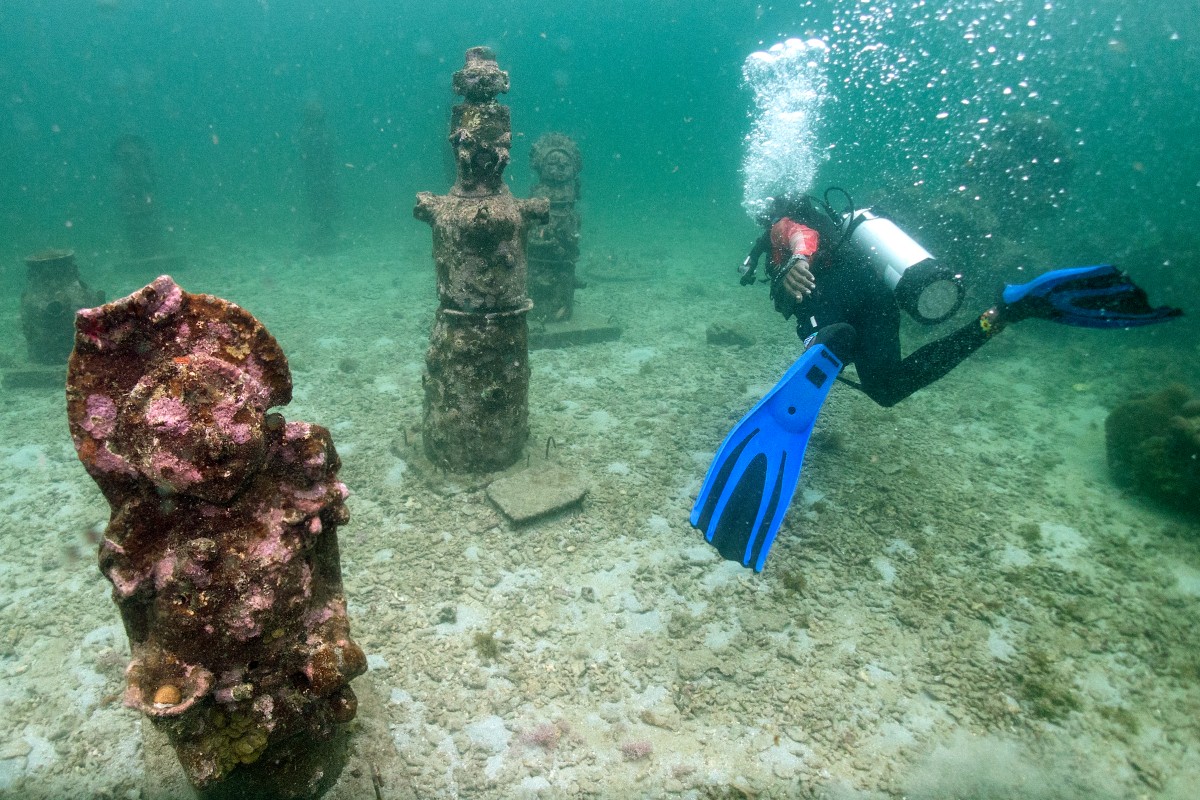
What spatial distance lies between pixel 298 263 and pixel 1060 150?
2027 centimetres

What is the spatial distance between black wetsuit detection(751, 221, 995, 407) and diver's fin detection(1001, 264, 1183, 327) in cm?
39

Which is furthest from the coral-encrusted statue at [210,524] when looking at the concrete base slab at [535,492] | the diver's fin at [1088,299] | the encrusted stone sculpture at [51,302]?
the encrusted stone sculpture at [51,302]

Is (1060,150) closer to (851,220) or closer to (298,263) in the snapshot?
(851,220)

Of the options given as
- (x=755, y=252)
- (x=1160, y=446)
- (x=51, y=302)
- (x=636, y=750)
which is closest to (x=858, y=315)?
(x=755, y=252)

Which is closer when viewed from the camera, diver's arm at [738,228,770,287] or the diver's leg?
the diver's leg

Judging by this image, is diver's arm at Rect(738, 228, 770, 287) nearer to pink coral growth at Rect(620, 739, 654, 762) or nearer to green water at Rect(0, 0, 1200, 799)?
green water at Rect(0, 0, 1200, 799)

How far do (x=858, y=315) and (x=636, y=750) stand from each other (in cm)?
430

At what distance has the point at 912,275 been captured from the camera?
5012mm

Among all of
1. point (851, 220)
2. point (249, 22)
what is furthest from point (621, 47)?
point (851, 220)

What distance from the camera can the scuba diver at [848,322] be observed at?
4.63 metres

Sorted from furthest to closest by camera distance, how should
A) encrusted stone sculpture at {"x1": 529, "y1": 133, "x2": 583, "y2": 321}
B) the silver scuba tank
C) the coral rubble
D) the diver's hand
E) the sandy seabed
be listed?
encrusted stone sculpture at {"x1": 529, "y1": 133, "x2": 583, "y2": 321}, the coral rubble, the diver's hand, the silver scuba tank, the sandy seabed

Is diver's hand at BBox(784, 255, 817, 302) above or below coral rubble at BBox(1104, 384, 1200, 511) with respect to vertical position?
above

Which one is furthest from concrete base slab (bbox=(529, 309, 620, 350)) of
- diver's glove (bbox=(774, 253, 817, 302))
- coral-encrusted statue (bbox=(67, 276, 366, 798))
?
coral-encrusted statue (bbox=(67, 276, 366, 798))

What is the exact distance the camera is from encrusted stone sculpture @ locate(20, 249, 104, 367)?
8.67 m
